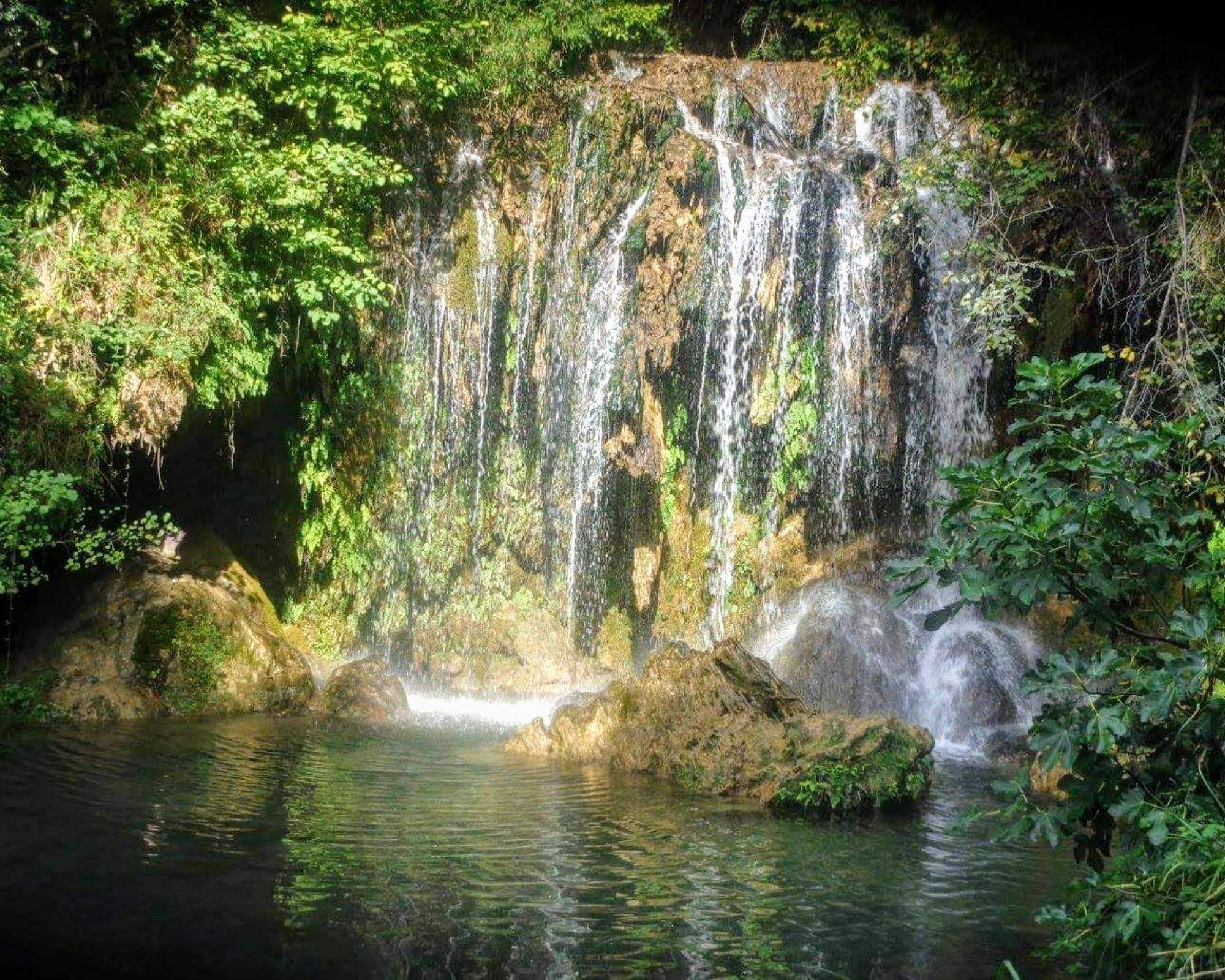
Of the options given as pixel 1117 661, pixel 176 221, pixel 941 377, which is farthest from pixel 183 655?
pixel 941 377

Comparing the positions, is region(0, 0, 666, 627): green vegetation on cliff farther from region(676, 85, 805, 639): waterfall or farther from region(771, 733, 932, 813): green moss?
region(771, 733, 932, 813): green moss

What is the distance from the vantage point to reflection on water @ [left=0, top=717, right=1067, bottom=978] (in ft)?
13.7

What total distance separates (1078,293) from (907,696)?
6.20 m

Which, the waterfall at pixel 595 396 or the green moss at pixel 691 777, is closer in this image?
the green moss at pixel 691 777

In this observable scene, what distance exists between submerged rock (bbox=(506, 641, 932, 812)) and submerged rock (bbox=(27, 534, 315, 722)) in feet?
10.8

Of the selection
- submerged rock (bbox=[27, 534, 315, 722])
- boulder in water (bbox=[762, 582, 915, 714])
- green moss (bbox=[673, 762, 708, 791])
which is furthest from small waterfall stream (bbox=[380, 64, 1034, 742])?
green moss (bbox=[673, 762, 708, 791])

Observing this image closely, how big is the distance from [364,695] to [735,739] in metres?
4.49

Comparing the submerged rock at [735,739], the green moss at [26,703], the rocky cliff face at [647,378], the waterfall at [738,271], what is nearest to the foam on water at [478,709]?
the rocky cliff face at [647,378]

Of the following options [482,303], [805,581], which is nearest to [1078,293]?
[805,581]

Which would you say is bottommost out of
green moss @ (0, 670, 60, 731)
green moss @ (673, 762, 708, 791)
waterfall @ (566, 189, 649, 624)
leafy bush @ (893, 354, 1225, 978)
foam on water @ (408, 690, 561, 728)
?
foam on water @ (408, 690, 561, 728)

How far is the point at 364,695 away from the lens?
10500mm

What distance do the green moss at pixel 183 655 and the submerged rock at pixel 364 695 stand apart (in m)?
1.10

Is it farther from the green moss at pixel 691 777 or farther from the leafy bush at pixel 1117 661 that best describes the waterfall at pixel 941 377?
the leafy bush at pixel 1117 661

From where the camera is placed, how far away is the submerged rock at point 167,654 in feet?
30.8
